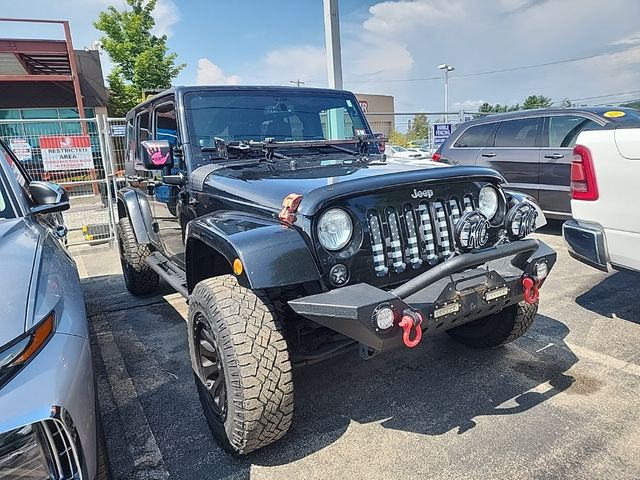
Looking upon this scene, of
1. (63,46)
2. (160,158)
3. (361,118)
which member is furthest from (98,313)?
(63,46)

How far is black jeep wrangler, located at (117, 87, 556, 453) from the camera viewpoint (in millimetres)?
2111

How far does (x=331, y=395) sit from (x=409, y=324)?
112cm

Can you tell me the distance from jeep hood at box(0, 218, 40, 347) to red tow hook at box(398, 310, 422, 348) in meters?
1.45

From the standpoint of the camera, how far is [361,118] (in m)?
4.04

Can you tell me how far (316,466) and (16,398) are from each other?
1361 mm

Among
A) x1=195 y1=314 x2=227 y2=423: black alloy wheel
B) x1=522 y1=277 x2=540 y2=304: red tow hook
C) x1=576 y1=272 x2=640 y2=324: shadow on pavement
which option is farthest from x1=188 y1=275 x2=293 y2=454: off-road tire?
x1=576 y1=272 x2=640 y2=324: shadow on pavement

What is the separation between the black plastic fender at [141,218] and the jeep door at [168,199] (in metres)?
0.19

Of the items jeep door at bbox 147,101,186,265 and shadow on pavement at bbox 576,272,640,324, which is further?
shadow on pavement at bbox 576,272,640,324

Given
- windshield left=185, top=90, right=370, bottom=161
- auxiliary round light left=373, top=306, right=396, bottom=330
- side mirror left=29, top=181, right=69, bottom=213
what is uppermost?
windshield left=185, top=90, right=370, bottom=161

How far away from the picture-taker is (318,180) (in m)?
2.54

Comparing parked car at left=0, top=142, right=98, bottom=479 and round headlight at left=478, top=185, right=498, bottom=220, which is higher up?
round headlight at left=478, top=185, right=498, bottom=220

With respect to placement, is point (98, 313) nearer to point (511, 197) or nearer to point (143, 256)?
point (143, 256)

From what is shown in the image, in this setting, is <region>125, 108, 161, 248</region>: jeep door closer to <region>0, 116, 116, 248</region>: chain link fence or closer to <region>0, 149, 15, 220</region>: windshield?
<region>0, 149, 15, 220</region>: windshield

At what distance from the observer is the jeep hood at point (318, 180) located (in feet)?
7.43
